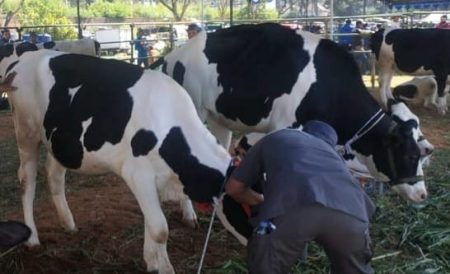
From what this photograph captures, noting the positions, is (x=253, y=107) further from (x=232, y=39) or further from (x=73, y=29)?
(x=73, y=29)

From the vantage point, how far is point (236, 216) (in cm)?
423

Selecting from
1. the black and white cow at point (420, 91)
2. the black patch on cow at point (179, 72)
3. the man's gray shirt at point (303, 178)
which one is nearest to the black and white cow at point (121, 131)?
the man's gray shirt at point (303, 178)

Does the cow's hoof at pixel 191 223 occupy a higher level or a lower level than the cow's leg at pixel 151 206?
lower

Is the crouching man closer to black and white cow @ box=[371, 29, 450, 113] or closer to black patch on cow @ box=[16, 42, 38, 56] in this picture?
black and white cow @ box=[371, 29, 450, 113]

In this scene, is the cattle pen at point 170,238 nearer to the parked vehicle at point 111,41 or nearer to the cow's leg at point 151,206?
the cow's leg at point 151,206

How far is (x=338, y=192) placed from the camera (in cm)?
331

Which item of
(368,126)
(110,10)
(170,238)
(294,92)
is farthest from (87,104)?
(110,10)

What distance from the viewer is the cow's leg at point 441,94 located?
1252cm

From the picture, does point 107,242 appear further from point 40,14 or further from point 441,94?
point 40,14

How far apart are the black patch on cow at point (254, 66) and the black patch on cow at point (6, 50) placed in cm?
787

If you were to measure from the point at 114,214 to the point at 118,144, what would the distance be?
1672mm

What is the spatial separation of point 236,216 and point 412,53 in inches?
401

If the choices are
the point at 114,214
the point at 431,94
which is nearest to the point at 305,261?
the point at 114,214

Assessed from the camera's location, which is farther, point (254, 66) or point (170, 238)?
point (254, 66)
